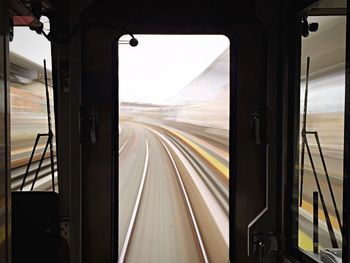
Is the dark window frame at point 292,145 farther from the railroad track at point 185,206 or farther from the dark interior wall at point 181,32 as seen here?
the railroad track at point 185,206

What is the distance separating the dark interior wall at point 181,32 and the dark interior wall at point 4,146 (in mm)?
917

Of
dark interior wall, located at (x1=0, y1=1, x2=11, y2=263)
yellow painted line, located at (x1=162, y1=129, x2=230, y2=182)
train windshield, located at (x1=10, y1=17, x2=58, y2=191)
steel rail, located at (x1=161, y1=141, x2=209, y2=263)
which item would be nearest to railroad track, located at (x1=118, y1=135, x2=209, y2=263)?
steel rail, located at (x1=161, y1=141, x2=209, y2=263)

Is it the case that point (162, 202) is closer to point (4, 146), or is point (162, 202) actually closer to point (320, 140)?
point (320, 140)

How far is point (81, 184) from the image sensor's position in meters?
2.22

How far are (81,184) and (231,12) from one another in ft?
4.12

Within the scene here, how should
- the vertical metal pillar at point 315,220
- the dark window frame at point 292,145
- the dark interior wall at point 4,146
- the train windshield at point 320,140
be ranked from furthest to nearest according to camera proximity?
the dark window frame at point 292,145, the vertical metal pillar at point 315,220, the train windshield at point 320,140, the dark interior wall at point 4,146

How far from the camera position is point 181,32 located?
2.24 meters

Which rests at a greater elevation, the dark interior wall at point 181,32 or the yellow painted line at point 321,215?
the dark interior wall at point 181,32

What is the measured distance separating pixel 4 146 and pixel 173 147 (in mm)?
1174

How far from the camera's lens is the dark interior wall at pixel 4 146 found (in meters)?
1.24

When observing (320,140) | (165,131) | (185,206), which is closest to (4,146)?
(165,131)

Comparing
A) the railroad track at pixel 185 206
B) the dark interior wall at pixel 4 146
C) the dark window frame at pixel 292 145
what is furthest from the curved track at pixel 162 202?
the dark interior wall at pixel 4 146

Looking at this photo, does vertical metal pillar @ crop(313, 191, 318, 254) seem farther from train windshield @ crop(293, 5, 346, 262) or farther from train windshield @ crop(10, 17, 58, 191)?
train windshield @ crop(10, 17, 58, 191)

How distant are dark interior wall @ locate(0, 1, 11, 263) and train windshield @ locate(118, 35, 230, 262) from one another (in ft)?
3.32
